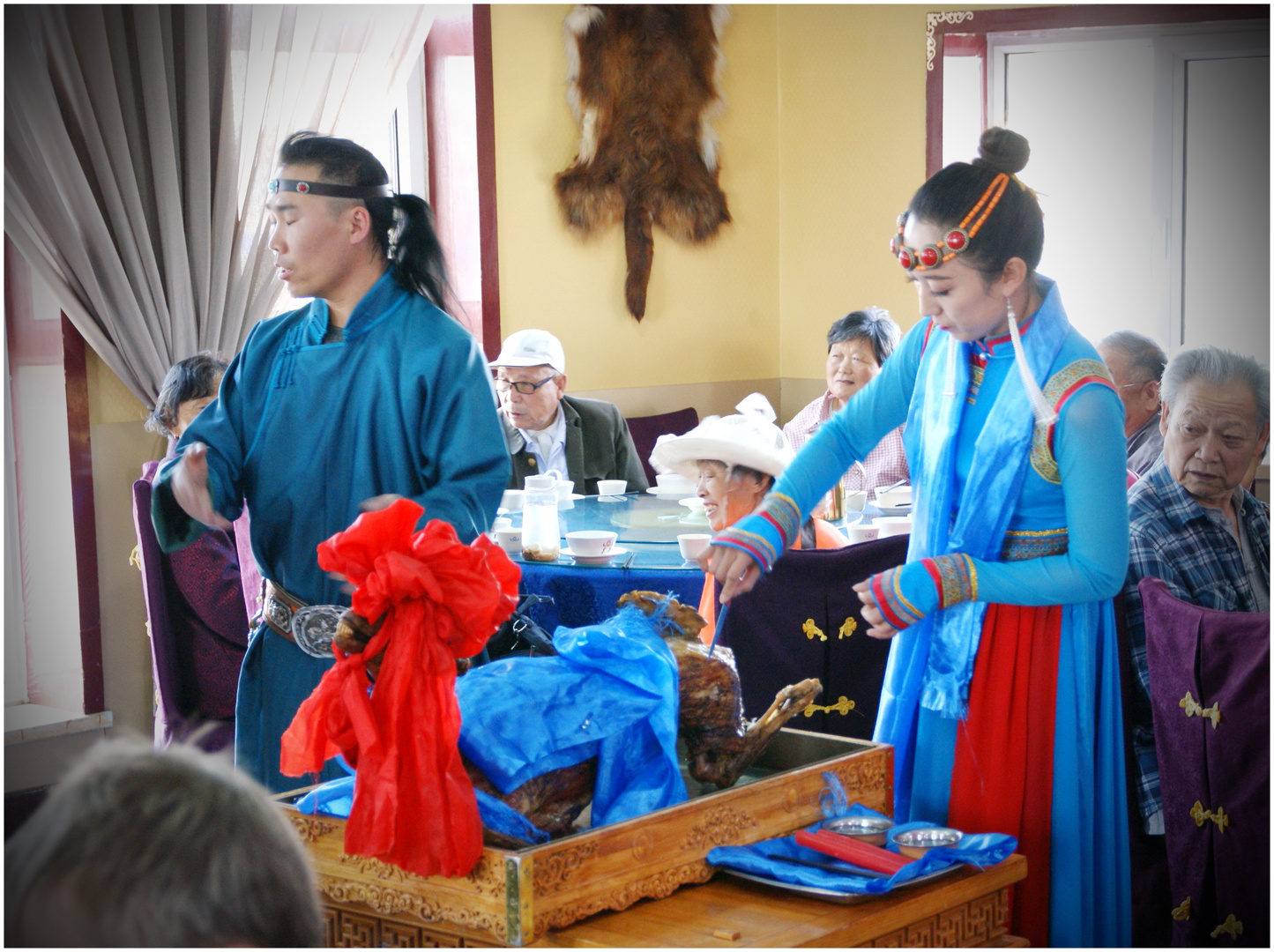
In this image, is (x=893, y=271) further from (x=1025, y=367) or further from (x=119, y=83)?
(x=1025, y=367)

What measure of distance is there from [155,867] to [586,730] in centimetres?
84

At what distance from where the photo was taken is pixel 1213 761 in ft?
6.42

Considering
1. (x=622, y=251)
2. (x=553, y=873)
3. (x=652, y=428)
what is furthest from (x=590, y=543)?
(x=622, y=251)

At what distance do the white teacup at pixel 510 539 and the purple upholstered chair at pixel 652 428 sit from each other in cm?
206

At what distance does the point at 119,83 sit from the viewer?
3807 millimetres

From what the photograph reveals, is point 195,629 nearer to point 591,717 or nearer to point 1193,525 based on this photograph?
point 591,717

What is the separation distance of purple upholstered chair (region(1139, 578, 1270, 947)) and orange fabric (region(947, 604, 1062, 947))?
296 millimetres

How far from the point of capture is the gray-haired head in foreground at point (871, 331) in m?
4.62

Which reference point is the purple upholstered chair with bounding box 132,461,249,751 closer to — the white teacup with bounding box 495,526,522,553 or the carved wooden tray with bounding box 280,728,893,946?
the white teacup with bounding box 495,526,522,553

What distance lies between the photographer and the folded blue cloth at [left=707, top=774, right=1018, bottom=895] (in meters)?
1.50

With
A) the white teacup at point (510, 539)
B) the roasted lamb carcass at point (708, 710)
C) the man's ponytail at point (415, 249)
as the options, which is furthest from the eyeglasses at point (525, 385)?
the roasted lamb carcass at point (708, 710)

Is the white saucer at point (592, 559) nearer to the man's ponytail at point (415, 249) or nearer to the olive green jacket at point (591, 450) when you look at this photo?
the man's ponytail at point (415, 249)

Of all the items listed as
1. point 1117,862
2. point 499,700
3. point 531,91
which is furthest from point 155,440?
point 1117,862

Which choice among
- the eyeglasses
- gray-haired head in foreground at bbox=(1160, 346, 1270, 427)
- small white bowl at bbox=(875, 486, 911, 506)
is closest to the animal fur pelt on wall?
the eyeglasses
